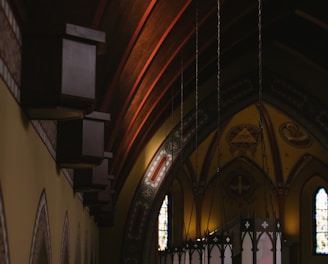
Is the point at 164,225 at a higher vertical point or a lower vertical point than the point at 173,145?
lower

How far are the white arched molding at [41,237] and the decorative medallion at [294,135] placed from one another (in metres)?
20.0

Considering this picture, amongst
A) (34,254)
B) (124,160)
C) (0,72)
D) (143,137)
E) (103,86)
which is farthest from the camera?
(143,137)

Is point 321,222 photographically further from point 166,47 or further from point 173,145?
point 166,47

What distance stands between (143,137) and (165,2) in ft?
25.1

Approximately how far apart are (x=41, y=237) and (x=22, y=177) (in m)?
1.46

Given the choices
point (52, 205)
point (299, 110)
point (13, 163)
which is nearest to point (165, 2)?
point (52, 205)

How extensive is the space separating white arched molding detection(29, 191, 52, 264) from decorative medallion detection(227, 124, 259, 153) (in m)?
20.5

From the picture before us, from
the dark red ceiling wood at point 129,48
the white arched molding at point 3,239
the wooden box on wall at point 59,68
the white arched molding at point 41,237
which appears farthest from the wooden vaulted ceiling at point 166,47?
the white arched molding at point 41,237

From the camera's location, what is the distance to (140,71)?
13.4 meters

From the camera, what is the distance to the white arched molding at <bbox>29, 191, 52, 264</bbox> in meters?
7.11

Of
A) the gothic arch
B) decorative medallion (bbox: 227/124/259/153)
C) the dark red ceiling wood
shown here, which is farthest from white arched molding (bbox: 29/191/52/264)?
decorative medallion (bbox: 227/124/259/153)

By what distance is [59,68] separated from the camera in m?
6.07

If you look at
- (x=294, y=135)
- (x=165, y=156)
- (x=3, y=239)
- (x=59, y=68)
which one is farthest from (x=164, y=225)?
(x=3, y=239)

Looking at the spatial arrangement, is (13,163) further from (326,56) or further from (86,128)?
(326,56)
